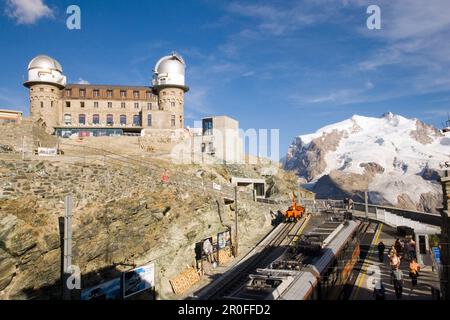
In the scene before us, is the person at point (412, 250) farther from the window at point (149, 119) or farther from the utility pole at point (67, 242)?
the window at point (149, 119)

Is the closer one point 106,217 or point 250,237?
point 106,217

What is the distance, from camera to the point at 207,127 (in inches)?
2682

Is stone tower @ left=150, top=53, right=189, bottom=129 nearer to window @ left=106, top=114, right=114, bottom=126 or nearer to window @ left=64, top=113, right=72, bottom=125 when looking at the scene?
window @ left=106, top=114, right=114, bottom=126

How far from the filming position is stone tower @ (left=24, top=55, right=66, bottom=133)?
206 ft

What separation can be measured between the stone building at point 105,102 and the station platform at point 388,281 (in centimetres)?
4665

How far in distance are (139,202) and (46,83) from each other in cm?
A: 4527

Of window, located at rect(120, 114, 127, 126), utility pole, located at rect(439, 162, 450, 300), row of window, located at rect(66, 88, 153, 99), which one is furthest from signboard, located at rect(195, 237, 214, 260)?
row of window, located at rect(66, 88, 153, 99)

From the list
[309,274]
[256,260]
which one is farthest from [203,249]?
[309,274]

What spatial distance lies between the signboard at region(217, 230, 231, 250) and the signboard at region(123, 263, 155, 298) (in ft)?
34.2

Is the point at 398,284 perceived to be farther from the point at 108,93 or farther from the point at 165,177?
the point at 108,93

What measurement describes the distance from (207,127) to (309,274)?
178 ft

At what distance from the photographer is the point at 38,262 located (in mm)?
20562
